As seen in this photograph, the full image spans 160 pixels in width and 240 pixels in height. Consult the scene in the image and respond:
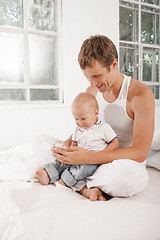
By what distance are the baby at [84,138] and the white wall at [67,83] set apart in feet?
5.70

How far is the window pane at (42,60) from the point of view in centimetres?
326

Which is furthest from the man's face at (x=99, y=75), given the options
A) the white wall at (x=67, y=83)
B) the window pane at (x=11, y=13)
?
the window pane at (x=11, y=13)

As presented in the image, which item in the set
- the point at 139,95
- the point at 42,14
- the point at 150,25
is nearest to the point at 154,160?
the point at 139,95

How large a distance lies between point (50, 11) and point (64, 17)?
0.23 metres

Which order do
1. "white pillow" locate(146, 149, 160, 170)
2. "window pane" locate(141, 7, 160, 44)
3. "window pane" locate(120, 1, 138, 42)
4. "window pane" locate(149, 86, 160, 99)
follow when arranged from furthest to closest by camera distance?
"window pane" locate(149, 86, 160, 99), "window pane" locate(141, 7, 160, 44), "window pane" locate(120, 1, 138, 42), "white pillow" locate(146, 149, 160, 170)

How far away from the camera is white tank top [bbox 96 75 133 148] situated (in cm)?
145

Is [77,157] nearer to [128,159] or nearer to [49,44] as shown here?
[128,159]

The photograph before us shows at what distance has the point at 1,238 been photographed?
77 centimetres

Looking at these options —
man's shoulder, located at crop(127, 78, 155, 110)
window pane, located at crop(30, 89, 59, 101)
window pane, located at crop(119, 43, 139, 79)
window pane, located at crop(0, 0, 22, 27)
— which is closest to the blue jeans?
man's shoulder, located at crop(127, 78, 155, 110)

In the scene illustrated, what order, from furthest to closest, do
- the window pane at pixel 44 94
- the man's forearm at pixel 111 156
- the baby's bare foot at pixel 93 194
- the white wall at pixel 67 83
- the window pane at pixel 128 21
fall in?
the window pane at pixel 128 21
the window pane at pixel 44 94
the white wall at pixel 67 83
the man's forearm at pixel 111 156
the baby's bare foot at pixel 93 194

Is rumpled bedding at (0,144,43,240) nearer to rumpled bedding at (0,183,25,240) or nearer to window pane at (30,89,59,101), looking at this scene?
rumpled bedding at (0,183,25,240)

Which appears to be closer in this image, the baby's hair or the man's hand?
the man's hand

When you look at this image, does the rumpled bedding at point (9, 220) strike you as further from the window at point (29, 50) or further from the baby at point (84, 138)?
the window at point (29, 50)

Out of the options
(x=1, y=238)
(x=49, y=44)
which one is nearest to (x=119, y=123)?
(x=1, y=238)
